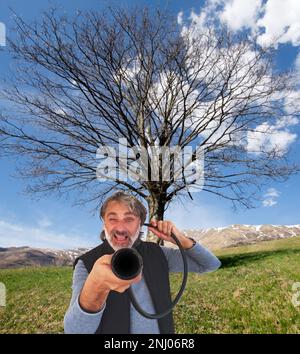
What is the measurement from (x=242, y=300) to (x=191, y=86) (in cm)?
991

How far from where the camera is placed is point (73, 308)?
2.33 metres

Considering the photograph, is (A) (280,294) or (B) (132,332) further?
(A) (280,294)

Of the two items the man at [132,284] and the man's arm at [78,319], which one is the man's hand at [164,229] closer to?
the man at [132,284]

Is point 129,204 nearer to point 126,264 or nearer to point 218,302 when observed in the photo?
point 126,264

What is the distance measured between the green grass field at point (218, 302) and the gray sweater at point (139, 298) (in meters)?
3.43

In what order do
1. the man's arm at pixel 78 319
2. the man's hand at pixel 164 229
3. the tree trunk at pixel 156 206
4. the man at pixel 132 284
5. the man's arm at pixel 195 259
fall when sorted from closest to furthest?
1. the man's arm at pixel 78 319
2. the man at pixel 132 284
3. the man's hand at pixel 164 229
4. the man's arm at pixel 195 259
5. the tree trunk at pixel 156 206

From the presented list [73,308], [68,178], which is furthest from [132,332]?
[68,178]

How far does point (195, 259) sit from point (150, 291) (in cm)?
61

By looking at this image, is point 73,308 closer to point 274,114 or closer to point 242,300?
point 242,300

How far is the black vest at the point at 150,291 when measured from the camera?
2598mm

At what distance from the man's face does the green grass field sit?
4.17 meters

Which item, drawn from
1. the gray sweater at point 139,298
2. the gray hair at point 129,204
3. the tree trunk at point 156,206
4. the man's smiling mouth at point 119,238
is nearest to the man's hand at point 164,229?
the gray hair at point 129,204

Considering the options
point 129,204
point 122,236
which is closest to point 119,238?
point 122,236

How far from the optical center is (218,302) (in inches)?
330
